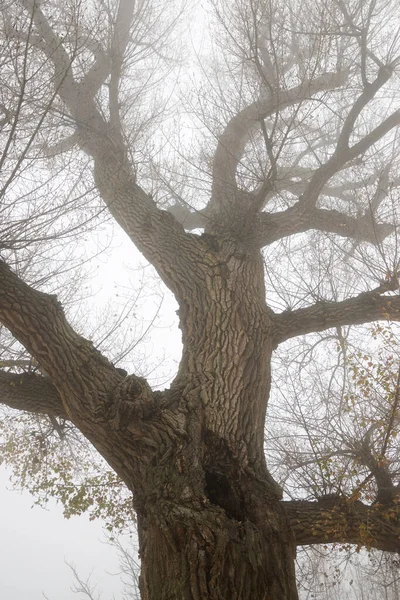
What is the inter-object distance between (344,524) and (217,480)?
115cm

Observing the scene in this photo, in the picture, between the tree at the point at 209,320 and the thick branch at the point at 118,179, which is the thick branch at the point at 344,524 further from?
the thick branch at the point at 118,179

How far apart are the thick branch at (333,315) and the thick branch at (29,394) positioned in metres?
2.02

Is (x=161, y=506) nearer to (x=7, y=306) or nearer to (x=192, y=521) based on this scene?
(x=192, y=521)

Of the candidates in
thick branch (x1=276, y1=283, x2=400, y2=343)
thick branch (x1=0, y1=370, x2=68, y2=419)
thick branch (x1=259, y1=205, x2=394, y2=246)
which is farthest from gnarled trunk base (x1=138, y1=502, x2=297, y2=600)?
thick branch (x1=259, y1=205, x2=394, y2=246)

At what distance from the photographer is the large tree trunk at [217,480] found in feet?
8.10

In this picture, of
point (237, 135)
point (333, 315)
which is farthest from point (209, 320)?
point (237, 135)

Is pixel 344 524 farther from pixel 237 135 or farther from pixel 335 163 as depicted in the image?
→ pixel 237 135

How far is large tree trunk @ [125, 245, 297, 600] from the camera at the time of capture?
2469 millimetres

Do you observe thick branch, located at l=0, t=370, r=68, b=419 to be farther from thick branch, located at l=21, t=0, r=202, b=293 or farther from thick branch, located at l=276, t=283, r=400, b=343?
thick branch, located at l=276, t=283, r=400, b=343

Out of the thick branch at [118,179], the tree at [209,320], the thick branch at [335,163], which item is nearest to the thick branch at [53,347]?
the tree at [209,320]

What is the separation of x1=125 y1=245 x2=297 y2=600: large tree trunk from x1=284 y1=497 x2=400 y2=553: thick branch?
0.56m

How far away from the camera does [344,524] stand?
11.2ft

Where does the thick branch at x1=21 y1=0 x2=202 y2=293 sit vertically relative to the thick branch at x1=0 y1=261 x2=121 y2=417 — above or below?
above

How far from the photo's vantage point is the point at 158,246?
190 inches
